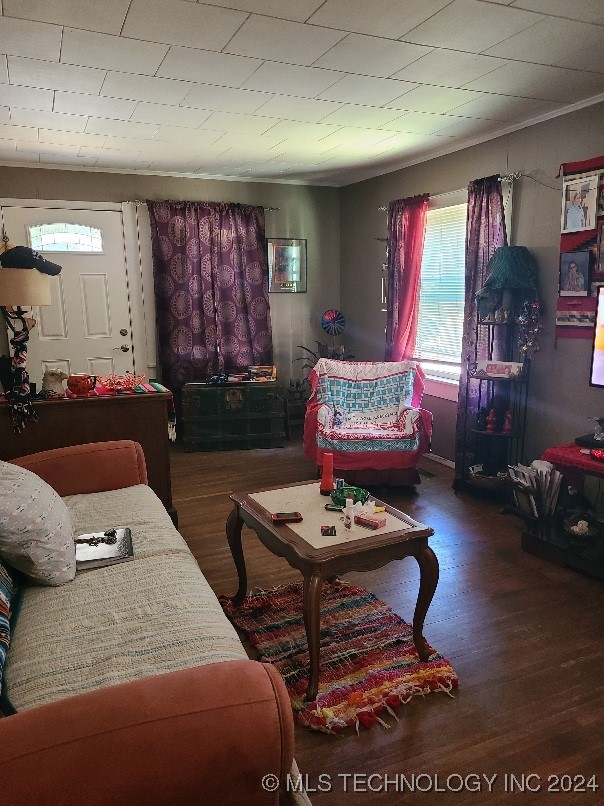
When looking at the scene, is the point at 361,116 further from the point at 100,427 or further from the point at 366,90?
the point at 100,427

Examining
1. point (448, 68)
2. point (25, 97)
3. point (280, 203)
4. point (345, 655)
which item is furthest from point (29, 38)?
point (280, 203)

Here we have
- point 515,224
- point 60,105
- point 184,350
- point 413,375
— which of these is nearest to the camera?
point 60,105

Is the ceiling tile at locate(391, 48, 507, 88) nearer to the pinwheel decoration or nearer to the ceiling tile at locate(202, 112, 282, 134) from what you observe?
the ceiling tile at locate(202, 112, 282, 134)

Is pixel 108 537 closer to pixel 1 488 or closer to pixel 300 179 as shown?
pixel 1 488

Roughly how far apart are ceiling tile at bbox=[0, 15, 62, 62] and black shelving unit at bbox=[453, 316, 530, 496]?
2913 millimetres

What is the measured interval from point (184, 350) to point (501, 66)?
3723mm

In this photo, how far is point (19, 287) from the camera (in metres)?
2.99

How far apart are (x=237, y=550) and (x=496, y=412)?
2231mm

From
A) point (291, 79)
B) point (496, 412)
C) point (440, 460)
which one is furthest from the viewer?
point (440, 460)

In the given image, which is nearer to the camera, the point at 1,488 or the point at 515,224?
the point at 1,488

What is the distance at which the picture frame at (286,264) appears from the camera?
5926mm

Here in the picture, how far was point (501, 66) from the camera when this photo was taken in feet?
8.98

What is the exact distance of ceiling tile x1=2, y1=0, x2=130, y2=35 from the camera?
2080 mm

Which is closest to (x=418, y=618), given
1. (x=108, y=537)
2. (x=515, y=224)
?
(x=108, y=537)
